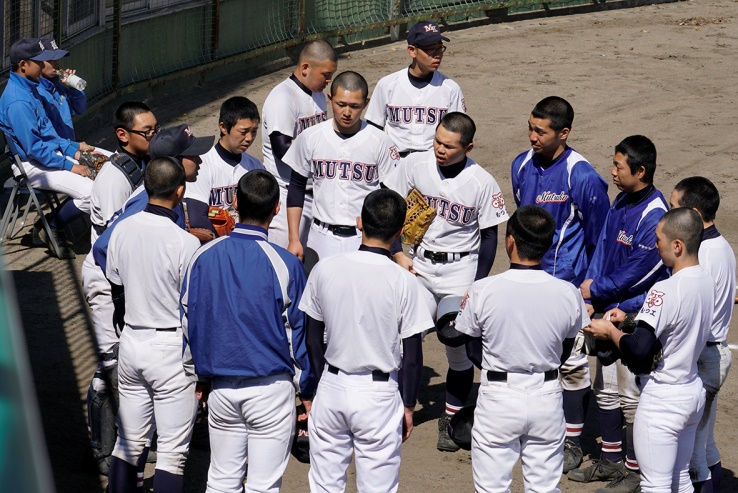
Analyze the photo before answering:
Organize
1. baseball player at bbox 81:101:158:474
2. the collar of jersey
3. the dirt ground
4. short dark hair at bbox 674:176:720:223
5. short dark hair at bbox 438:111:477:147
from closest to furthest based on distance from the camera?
the collar of jersey, short dark hair at bbox 674:176:720:223, baseball player at bbox 81:101:158:474, short dark hair at bbox 438:111:477:147, the dirt ground

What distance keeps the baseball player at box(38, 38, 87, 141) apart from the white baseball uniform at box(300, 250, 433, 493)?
4.94 m

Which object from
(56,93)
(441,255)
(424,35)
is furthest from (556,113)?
(56,93)

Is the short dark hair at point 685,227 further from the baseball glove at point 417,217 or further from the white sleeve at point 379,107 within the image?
the white sleeve at point 379,107

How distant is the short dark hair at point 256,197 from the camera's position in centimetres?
427

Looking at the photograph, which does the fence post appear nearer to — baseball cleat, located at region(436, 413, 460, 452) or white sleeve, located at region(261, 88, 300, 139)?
white sleeve, located at region(261, 88, 300, 139)

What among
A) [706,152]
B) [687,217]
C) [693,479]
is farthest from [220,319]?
[706,152]

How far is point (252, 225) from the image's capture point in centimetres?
429

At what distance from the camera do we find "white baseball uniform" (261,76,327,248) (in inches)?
261

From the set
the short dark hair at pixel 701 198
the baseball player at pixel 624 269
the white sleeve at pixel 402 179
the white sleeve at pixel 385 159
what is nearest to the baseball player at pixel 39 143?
the white sleeve at pixel 385 159

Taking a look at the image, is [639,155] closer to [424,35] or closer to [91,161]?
[424,35]

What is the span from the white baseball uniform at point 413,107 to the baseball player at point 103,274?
2.24 metres

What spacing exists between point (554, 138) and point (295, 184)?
1.73 m

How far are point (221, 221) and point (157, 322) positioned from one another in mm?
1017

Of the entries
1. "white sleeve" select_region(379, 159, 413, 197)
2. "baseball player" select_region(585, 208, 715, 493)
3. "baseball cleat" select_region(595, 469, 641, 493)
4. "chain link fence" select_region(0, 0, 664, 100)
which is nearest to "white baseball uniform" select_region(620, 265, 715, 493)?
"baseball player" select_region(585, 208, 715, 493)
